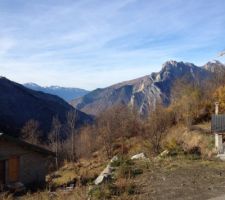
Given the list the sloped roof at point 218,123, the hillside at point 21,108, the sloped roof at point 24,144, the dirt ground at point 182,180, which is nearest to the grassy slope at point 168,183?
the dirt ground at point 182,180

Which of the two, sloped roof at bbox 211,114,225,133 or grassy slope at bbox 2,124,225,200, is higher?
sloped roof at bbox 211,114,225,133

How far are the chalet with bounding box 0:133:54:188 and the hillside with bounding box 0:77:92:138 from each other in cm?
9009

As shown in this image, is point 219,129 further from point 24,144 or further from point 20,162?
point 20,162

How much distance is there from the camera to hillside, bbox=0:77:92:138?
129 m

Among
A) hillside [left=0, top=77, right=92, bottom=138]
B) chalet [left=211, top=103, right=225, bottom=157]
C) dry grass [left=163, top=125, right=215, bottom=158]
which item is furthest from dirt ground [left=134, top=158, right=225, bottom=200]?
hillside [left=0, top=77, right=92, bottom=138]

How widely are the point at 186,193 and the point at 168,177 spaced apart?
12.8ft

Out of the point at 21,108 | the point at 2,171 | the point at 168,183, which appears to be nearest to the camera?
the point at 168,183

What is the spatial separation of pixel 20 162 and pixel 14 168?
2.60 feet

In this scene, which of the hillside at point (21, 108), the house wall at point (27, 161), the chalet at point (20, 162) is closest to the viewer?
the chalet at point (20, 162)

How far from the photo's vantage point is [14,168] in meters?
27.9

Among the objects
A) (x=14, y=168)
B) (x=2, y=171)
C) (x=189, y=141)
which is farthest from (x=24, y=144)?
(x=189, y=141)

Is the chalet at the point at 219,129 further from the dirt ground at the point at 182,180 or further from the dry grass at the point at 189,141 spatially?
the dirt ground at the point at 182,180

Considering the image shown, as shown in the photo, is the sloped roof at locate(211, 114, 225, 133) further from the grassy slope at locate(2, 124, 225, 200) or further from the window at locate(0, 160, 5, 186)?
the window at locate(0, 160, 5, 186)

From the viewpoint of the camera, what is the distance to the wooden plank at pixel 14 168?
27562mm
